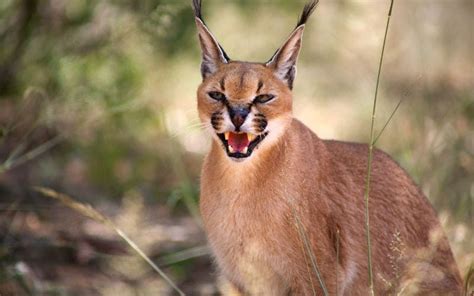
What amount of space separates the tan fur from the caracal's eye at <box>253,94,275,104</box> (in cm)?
2

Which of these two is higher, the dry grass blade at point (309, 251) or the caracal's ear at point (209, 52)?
the caracal's ear at point (209, 52)

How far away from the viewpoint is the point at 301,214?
15.0 feet

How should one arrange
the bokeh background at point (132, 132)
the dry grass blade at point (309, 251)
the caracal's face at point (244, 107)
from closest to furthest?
the dry grass blade at point (309, 251) → the caracal's face at point (244, 107) → the bokeh background at point (132, 132)

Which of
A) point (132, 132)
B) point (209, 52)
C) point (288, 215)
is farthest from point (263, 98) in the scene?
point (132, 132)

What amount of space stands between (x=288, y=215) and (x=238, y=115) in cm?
57

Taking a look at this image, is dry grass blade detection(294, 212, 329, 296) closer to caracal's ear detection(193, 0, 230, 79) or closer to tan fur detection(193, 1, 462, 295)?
tan fur detection(193, 1, 462, 295)

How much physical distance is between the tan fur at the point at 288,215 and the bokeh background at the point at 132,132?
0.64 metres

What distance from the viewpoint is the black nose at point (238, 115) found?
4.27 metres

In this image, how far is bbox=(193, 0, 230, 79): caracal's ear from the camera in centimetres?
460

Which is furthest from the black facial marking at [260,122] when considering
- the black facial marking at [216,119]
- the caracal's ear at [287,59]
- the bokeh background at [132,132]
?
the bokeh background at [132,132]

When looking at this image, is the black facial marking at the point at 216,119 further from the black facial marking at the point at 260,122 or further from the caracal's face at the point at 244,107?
the black facial marking at the point at 260,122

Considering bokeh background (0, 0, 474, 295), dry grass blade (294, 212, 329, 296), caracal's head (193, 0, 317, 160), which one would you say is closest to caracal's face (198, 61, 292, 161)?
caracal's head (193, 0, 317, 160)

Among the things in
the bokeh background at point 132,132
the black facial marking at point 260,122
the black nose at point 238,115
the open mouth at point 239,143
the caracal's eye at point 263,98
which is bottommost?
the bokeh background at point 132,132

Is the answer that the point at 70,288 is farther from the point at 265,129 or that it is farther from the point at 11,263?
the point at 265,129
